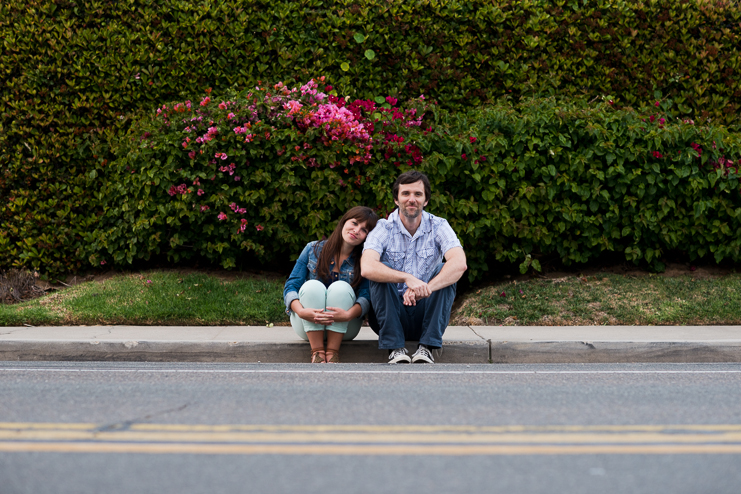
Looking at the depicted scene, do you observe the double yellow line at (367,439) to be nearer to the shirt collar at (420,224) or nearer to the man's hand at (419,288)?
the man's hand at (419,288)

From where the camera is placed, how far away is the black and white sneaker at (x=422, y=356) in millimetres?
5629

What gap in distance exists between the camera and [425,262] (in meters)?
5.97

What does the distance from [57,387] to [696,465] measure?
365 centimetres

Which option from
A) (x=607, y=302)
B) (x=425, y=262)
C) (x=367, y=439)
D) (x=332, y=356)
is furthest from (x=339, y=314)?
(x=607, y=302)

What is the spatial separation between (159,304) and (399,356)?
3210mm

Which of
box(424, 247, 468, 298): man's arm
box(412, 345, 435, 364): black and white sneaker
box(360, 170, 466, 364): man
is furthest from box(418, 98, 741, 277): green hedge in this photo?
box(412, 345, 435, 364): black and white sneaker

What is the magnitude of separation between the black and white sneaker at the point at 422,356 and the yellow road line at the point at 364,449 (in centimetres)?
248

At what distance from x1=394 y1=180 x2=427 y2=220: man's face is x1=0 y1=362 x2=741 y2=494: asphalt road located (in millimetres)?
1408

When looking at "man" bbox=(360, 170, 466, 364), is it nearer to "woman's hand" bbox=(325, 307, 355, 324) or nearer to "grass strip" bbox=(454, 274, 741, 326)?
"woman's hand" bbox=(325, 307, 355, 324)

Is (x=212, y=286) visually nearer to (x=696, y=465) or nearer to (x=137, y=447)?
(x=137, y=447)

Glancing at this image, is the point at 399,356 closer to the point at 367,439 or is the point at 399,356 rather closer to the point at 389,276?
the point at 389,276

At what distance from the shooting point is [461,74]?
9.17 m

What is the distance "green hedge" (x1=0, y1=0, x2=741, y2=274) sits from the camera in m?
8.80

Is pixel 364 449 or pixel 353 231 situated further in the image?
pixel 353 231
